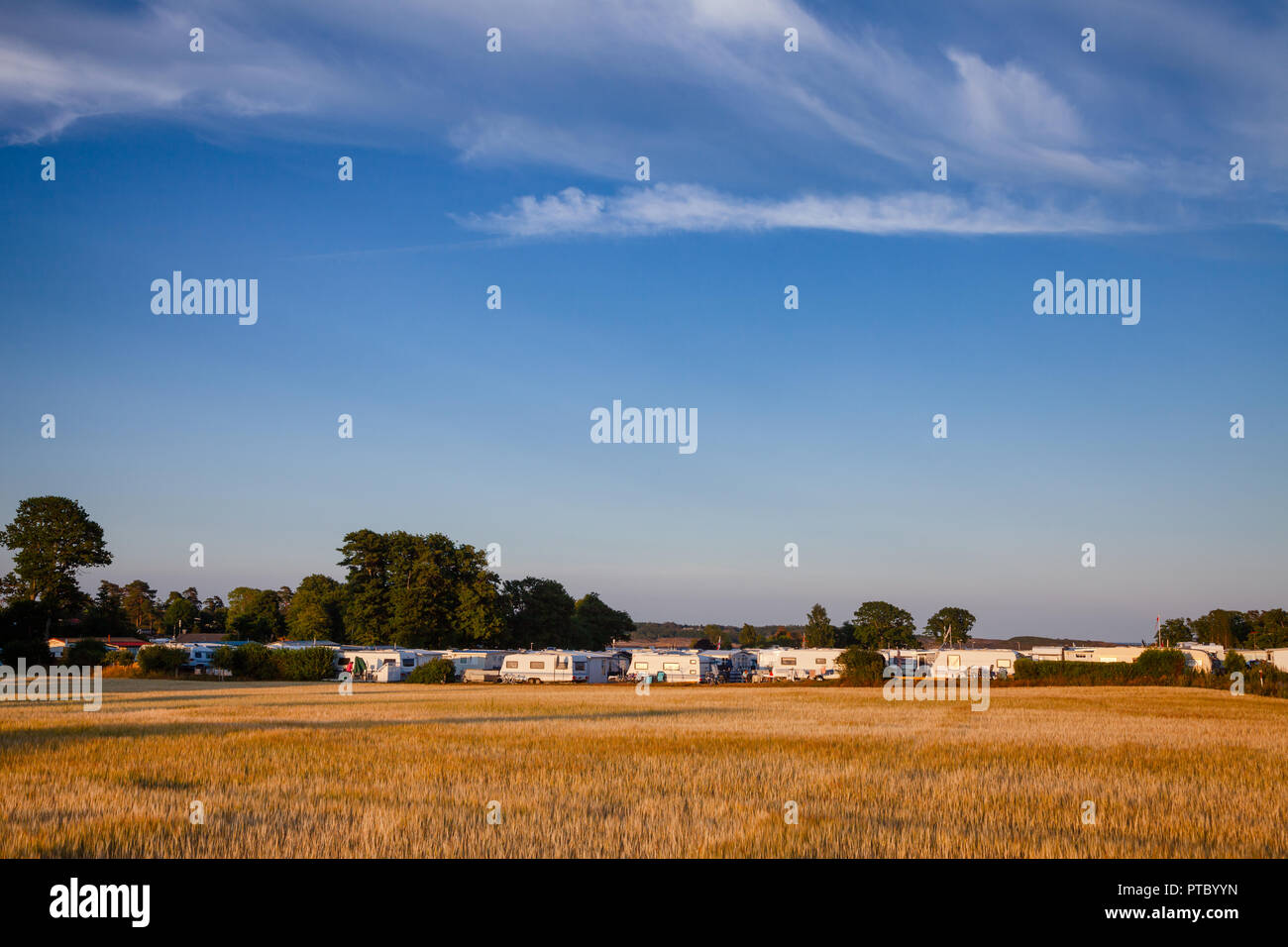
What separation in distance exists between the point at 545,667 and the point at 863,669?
25.6 m

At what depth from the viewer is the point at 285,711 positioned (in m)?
32.6

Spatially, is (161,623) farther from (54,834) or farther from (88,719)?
(54,834)

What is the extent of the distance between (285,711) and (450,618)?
71508 mm

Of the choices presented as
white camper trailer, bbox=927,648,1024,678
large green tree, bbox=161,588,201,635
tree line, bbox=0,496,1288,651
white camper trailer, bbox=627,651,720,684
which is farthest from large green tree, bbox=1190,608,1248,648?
large green tree, bbox=161,588,201,635

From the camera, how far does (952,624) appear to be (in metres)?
173

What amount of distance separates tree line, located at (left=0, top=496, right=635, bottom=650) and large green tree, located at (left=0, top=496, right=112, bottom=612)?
0.09 meters

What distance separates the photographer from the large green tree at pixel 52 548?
8719 centimetres

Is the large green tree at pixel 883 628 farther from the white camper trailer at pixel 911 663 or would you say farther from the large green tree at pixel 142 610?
the large green tree at pixel 142 610

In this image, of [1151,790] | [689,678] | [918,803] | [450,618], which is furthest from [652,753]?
[450,618]

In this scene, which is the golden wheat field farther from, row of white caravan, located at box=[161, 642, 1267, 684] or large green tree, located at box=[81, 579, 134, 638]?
large green tree, located at box=[81, 579, 134, 638]

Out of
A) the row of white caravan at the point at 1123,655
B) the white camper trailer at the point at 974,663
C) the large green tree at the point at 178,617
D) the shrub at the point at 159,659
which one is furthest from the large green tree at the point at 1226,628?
the large green tree at the point at 178,617

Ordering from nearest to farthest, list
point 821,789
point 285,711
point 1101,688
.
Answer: point 821,789 → point 285,711 → point 1101,688

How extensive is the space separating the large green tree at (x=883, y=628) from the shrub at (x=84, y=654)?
347 ft

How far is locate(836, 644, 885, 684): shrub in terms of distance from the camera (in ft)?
214
